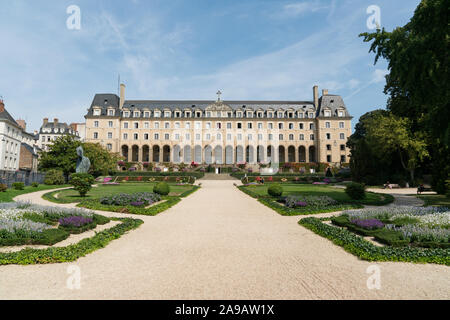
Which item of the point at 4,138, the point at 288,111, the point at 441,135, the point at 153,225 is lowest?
the point at 153,225

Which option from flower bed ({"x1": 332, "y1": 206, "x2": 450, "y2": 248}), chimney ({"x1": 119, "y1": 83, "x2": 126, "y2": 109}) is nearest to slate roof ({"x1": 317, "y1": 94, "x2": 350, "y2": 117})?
chimney ({"x1": 119, "y1": 83, "x2": 126, "y2": 109})

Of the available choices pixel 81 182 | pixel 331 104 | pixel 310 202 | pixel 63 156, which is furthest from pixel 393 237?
pixel 331 104

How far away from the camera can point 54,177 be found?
30438 millimetres

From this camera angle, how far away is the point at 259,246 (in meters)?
6.44

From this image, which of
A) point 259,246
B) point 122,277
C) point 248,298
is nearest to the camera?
point 248,298

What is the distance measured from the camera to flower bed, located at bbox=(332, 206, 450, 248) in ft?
20.0

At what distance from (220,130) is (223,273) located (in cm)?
5933

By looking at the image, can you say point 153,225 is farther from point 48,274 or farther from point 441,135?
point 441,135

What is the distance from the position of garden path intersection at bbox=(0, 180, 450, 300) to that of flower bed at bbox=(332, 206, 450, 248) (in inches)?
48.0

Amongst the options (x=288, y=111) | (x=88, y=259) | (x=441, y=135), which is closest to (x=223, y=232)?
(x=88, y=259)

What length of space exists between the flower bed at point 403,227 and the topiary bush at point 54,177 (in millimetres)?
31447

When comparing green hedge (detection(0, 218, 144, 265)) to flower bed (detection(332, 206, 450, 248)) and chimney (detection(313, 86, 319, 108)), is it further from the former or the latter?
chimney (detection(313, 86, 319, 108))

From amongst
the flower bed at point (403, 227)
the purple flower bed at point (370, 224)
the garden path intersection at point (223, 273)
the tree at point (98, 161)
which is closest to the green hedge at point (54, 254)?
the garden path intersection at point (223, 273)
